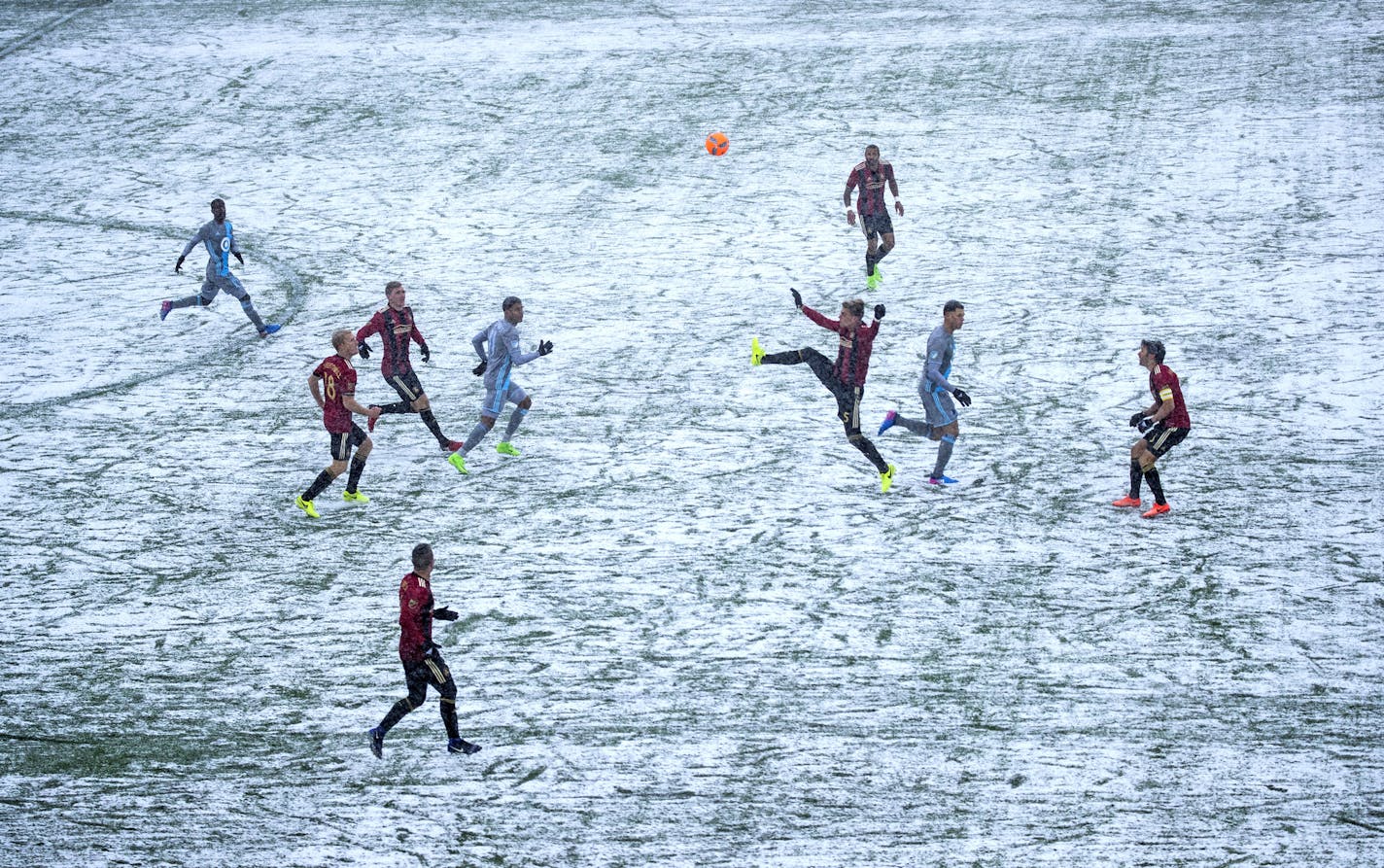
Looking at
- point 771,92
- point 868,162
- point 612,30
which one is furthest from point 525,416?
point 612,30

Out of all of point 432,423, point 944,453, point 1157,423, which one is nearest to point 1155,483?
point 1157,423

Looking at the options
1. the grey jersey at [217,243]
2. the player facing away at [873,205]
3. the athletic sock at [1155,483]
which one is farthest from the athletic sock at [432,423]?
the athletic sock at [1155,483]

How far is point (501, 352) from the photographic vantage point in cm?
1406

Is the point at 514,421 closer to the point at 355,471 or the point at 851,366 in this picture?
the point at 355,471

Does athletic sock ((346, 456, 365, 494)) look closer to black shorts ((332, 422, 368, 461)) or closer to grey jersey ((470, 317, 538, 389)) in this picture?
black shorts ((332, 422, 368, 461))

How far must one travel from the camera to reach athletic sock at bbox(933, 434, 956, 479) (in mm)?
13656

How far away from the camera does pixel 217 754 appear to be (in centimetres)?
993

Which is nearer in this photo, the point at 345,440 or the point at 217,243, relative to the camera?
the point at 345,440

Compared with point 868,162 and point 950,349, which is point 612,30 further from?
point 950,349

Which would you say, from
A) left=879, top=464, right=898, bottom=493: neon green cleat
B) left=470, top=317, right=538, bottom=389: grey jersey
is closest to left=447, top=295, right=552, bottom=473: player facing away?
left=470, top=317, right=538, bottom=389: grey jersey

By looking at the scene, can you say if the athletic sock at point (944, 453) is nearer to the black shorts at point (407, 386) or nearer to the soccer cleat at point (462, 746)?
the black shorts at point (407, 386)

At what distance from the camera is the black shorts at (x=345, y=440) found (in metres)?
13.4

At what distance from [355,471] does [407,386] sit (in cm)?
125

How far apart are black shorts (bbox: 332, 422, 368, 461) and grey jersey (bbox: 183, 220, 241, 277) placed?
4999mm
